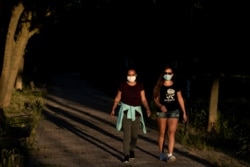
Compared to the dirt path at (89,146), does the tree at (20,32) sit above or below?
above

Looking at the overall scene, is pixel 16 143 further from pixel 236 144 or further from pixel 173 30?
pixel 173 30

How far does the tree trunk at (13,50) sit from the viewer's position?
1783 centimetres

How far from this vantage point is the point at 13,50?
19.4 m

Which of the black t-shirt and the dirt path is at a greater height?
the black t-shirt

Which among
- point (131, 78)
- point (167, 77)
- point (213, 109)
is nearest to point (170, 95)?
point (167, 77)

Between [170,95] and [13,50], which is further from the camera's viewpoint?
[13,50]

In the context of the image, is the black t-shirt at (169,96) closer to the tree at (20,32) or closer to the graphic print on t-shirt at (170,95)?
the graphic print on t-shirt at (170,95)

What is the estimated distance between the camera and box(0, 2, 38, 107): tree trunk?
58.5ft

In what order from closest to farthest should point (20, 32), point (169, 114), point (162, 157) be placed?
point (169, 114)
point (162, 157)
point (20, 32)

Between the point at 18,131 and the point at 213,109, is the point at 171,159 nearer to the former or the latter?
the point at 18,131

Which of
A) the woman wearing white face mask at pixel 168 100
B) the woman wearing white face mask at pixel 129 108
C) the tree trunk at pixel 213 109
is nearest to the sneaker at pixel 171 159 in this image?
the woman wearing white face mask at pixel 168 100

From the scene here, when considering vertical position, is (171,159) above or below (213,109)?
below

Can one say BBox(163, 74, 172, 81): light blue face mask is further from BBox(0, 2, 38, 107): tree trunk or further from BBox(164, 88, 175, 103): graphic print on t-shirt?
BBox(0, 2, 38, 107): tree trunk

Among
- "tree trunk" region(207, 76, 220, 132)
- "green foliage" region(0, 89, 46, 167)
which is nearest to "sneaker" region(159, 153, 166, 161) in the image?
"green foliage" region(0, 89, 46, 167)
